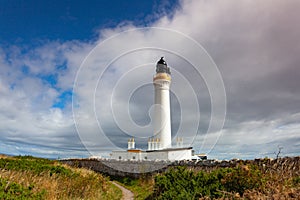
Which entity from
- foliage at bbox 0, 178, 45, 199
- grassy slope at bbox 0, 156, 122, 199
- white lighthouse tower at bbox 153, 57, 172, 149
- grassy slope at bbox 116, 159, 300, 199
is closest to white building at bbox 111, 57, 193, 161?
white lighthouse tower at bbox 153, 57, 172, 149

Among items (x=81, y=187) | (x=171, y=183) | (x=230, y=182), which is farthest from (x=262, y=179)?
(x=81, y=187)

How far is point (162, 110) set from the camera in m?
32.8

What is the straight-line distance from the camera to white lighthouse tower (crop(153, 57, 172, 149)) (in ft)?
105

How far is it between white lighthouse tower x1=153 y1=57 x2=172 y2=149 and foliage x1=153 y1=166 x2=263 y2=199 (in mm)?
22707

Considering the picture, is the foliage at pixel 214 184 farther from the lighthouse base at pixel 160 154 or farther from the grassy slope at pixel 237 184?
the lighthouse base at pixel 160 154

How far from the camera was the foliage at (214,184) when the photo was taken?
7375mm

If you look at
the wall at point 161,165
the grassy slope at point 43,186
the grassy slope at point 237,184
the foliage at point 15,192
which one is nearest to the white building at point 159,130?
the wall at point 161,165

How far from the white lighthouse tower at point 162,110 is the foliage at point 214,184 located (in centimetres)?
2271

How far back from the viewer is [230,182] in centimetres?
784

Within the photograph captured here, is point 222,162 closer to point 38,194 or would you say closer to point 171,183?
point 171,183

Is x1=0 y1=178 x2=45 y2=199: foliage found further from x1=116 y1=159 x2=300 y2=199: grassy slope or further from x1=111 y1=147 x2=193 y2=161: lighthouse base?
x1=111 y1=147 x2=193 y2=161: lighthouse base

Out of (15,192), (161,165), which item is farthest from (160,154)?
(15,192)

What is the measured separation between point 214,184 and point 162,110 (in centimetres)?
2486

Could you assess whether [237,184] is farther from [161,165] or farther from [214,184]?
[161,165]
